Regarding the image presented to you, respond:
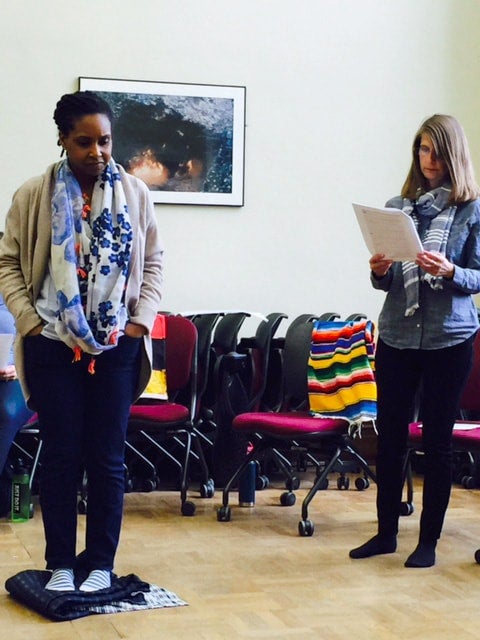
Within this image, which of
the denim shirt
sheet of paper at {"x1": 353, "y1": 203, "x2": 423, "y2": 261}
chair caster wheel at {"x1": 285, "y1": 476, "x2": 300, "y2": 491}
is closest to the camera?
sheet of paper at {"x1": 353, "y1": 203, "x2": 423, "y2": 261}

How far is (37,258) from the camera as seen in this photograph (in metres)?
2.66

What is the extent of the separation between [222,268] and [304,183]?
718 millimetres

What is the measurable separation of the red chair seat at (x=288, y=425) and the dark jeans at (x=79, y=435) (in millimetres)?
1247

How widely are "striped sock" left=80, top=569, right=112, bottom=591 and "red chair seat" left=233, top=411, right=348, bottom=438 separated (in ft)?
4.30

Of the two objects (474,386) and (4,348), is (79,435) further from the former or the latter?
(474,386)

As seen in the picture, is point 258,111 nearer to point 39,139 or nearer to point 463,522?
point 39,139

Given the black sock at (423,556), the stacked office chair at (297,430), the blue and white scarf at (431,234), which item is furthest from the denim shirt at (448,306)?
the stacked office chair at (297,430)

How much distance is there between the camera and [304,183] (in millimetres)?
5922

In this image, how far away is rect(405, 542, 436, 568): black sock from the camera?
320 centimetres

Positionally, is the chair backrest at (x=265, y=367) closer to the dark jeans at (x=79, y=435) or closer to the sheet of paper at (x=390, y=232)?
the sheet of paper at (x=390, y=232)

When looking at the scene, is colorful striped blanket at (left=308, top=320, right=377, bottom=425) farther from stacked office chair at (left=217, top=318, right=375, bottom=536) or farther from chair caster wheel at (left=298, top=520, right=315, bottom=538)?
chair caster wheel at (left=298, top=520, right=315, bottom=538)

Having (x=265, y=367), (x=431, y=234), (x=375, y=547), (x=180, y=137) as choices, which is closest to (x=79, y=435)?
(x=375, y=547)

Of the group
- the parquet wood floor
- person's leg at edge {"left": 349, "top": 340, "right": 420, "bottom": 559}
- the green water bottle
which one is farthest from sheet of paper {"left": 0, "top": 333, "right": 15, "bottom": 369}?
person's leg at edge {"left": 349, "top": 340, "right": 420, "bottom": 559}

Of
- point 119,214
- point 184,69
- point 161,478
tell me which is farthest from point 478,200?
point 184,69
